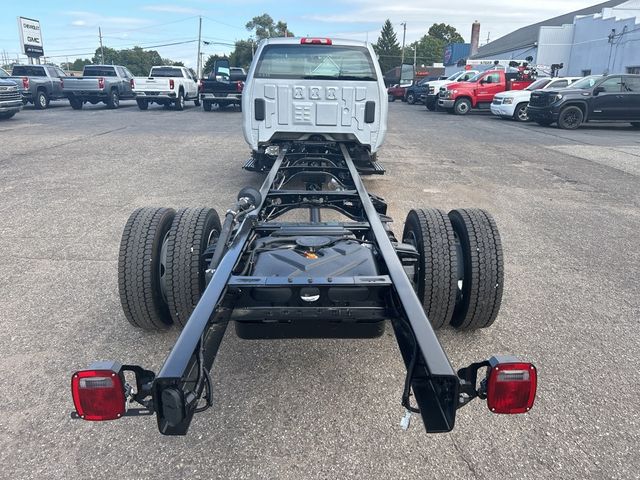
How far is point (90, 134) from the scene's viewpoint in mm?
13523

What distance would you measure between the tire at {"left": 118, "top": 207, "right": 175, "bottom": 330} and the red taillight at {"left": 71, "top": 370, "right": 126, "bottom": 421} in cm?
130

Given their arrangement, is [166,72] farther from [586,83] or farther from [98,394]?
[98,394]

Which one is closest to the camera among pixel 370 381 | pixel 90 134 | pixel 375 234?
pixel 370 381

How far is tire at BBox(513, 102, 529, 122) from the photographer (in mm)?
19234

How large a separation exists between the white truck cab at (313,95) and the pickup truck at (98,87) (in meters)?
17.4

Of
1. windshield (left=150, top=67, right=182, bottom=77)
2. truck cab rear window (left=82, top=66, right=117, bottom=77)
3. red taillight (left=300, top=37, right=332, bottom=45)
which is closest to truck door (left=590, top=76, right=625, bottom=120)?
red taillight (left=300, top=37, right=332, bottom=45)

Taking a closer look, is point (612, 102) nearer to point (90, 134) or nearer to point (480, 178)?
point (480, 178)

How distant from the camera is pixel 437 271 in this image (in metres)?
3.00

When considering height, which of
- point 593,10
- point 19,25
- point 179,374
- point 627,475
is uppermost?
point 593,10

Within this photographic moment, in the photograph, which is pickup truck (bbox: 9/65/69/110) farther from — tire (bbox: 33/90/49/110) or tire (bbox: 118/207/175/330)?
tire (bbox: 118/207/175/330)

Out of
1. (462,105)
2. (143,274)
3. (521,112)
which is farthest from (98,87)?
(143,274)

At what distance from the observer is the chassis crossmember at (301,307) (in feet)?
5.74

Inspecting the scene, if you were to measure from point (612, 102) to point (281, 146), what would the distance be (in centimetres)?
1457

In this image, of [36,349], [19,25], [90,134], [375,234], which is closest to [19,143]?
[90,134]
